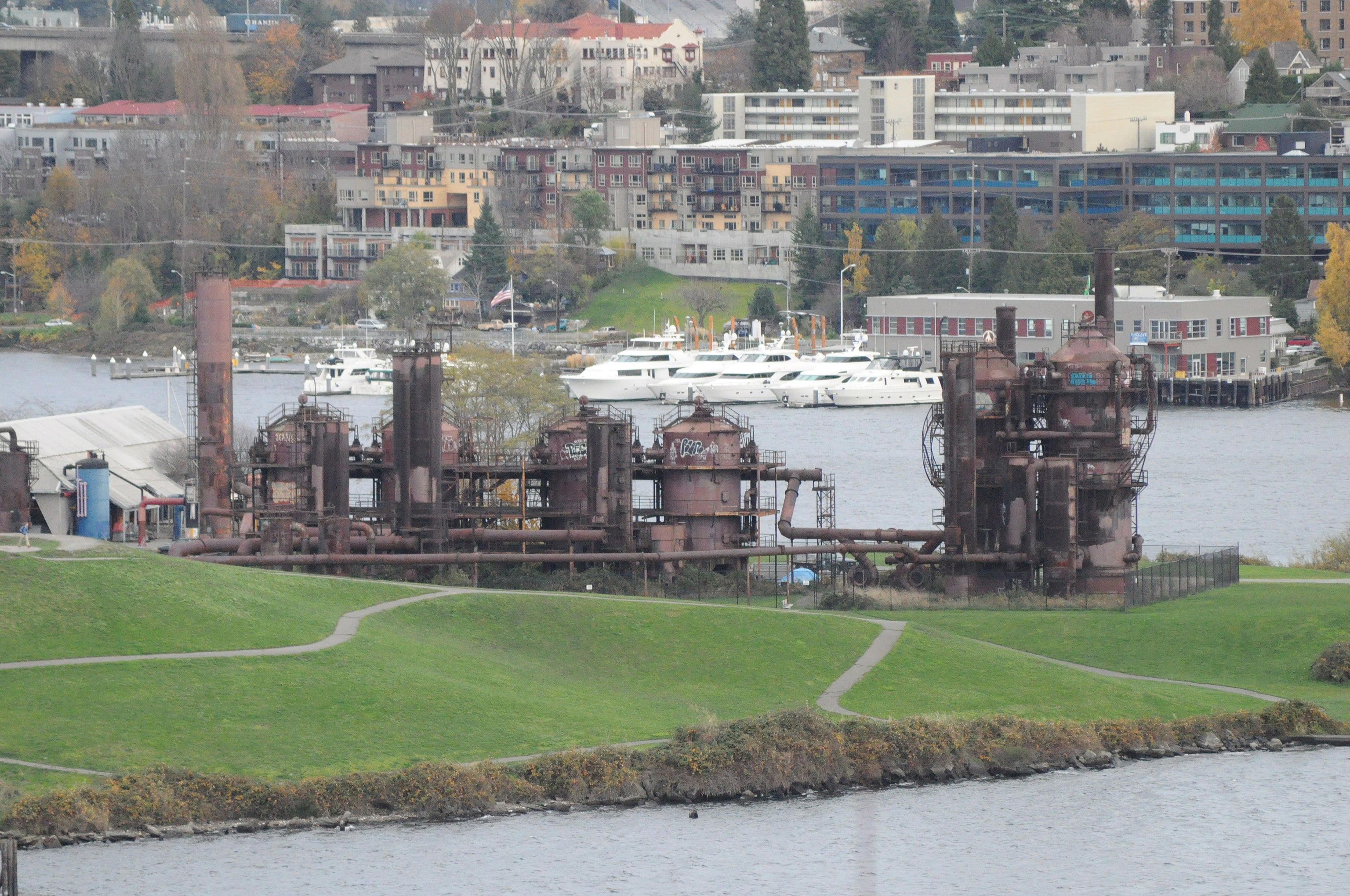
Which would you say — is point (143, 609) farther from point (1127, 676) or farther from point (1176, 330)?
point (1176, 330)

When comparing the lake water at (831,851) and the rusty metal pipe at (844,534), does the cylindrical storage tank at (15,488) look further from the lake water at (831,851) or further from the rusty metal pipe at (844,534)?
the lake water at (831,851)

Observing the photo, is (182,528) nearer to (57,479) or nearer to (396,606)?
(57,479)

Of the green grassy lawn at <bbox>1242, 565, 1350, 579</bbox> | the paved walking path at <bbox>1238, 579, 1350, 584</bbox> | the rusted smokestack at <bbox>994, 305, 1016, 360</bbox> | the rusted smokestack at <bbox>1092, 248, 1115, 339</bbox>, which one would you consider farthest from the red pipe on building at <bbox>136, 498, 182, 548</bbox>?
the green grassy lawn at <bbox>1242, 565, 1350, 579</bbox>

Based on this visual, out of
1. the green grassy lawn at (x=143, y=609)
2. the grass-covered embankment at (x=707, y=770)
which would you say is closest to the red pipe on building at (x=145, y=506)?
the green grassy lawn at (x=143, y=609)

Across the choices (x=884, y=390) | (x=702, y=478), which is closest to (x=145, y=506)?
(x=702, y=478)

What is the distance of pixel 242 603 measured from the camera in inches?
3086

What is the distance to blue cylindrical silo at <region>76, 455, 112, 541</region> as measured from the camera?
9950cm

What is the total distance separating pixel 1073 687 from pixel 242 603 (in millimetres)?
25508

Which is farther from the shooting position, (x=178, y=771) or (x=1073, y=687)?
(x=1073, y=687)

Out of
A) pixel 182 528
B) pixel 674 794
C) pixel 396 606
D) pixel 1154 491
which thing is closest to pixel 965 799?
pixel 674 794

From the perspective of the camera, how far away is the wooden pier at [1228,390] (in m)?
191

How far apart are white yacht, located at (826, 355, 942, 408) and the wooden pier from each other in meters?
17.9

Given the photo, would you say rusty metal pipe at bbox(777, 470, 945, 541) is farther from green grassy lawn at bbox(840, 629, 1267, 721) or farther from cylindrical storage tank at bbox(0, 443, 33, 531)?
cylindrical storage tank at bbox(0, 443, 33, 531)

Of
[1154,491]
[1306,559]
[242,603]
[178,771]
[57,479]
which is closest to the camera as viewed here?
[178,771]
